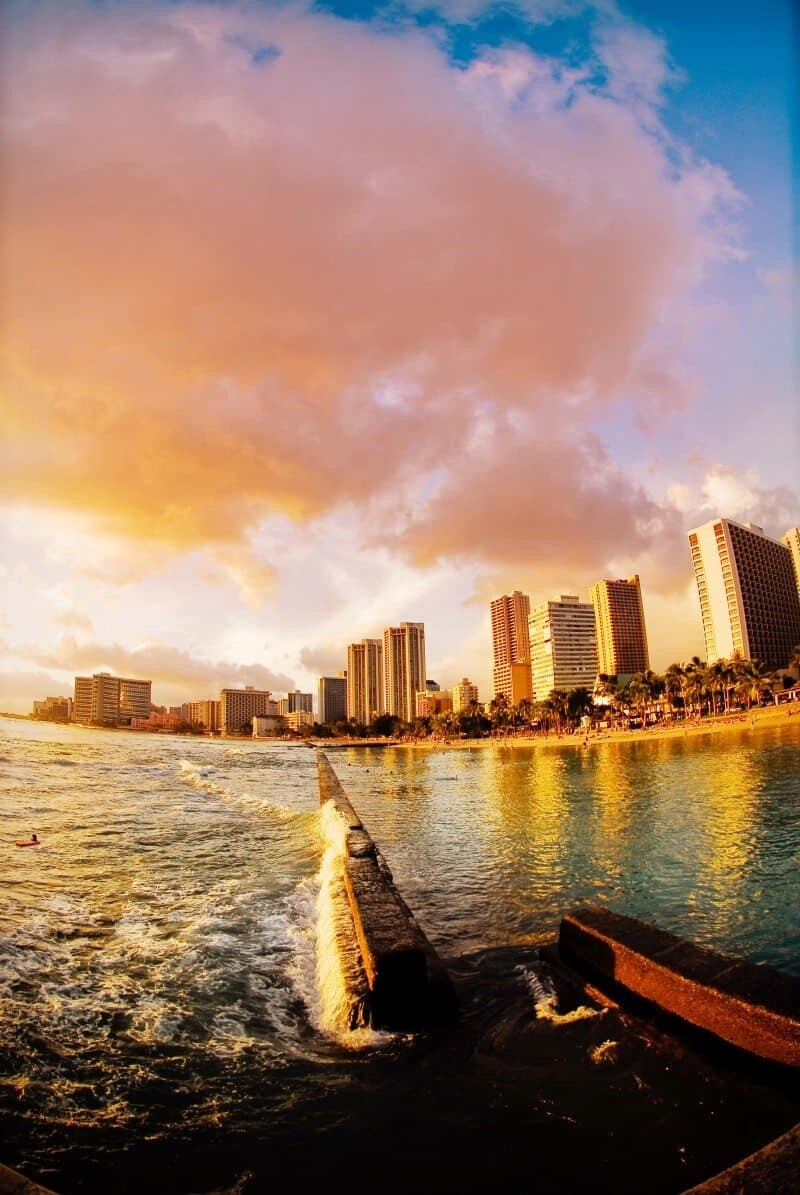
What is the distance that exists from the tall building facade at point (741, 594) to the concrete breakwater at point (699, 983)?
168 m

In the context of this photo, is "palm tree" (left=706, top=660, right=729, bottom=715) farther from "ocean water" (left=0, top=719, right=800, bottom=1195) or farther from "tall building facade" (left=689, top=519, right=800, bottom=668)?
"ocean water" (left=0, top=719, right=800, bottom=1195)

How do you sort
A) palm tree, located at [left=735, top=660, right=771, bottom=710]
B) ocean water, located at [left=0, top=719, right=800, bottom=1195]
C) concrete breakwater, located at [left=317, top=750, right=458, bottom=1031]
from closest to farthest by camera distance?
ocean water, located at [left=0, top=719, right=800, bottom=1195], concrete breakwater, located at [left=317, top=750, right=458, bottom=1031], palm tree, located at [left=735, top=660, right=771, bottom=710]

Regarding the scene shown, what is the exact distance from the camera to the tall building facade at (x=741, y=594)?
15712cm

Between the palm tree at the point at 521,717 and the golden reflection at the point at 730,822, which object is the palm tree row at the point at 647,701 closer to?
the palm tree at the point at 521,717

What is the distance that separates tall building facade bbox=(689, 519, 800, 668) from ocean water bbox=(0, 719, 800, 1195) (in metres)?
163

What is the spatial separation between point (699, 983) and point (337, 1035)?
3.93 m

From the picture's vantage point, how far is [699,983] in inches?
222

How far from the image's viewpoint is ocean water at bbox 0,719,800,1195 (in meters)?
4.23

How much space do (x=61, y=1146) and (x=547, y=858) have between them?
13.4 m

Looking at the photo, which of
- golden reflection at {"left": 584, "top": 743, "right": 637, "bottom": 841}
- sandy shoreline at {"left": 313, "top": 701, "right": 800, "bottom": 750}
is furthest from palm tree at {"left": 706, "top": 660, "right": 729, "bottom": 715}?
golden reflection at {"left": 584, "top": 743, "right": 637, "bottom": 841}

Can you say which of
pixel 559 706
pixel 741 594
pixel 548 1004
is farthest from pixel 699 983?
pixel 741 594

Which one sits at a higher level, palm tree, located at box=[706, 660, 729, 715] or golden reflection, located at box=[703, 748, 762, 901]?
palm tree, located at box=[706, 660, 729, 715]

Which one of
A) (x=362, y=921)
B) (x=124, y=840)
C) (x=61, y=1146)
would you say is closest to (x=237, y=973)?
(x=362, y=921)

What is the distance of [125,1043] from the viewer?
20.2ft
